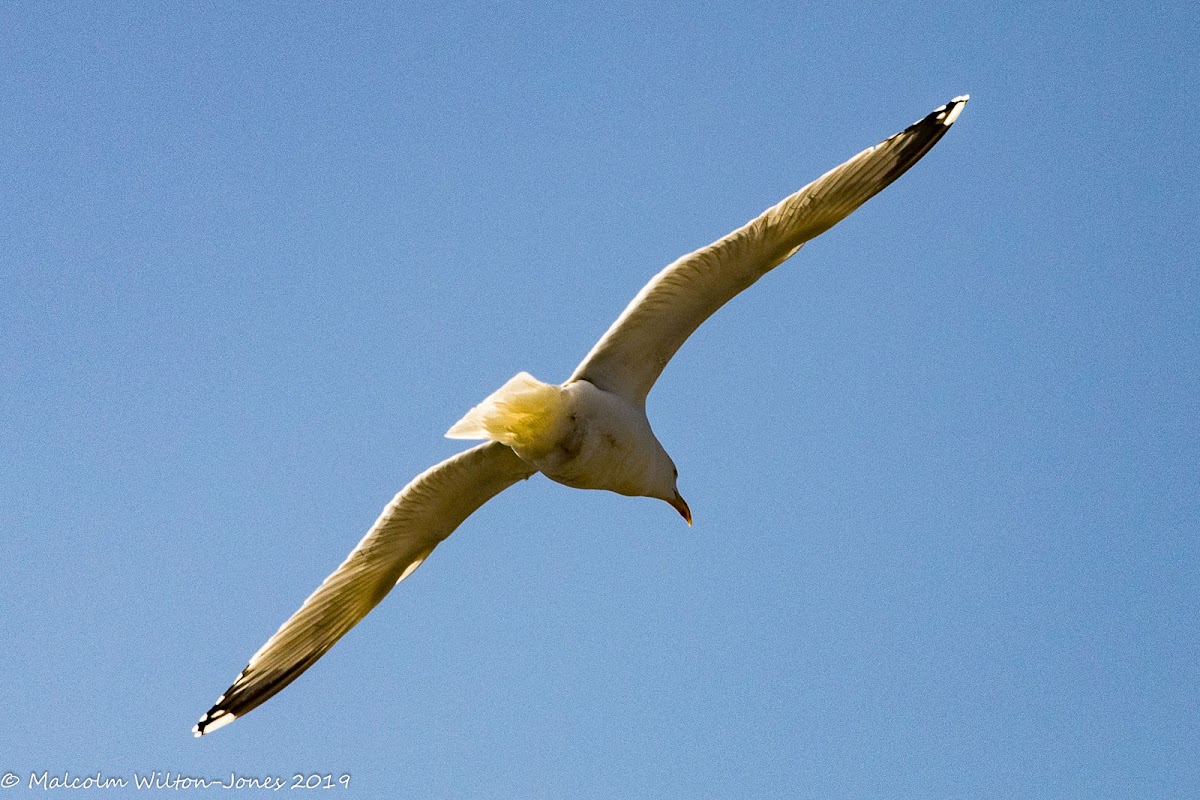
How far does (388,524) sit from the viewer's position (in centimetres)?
554

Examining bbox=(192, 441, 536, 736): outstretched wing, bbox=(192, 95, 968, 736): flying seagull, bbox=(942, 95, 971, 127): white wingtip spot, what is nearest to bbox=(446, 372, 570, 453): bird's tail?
bbox=(192, 95, 968, 736): flying seagull

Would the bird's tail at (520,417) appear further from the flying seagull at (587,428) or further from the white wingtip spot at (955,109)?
the white wingtip spot at (955,109)

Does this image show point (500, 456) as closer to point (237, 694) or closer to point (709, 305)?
point (709, 305)

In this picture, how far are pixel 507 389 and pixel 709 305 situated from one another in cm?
90

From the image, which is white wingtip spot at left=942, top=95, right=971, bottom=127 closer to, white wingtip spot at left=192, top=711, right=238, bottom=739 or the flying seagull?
the flying seagull

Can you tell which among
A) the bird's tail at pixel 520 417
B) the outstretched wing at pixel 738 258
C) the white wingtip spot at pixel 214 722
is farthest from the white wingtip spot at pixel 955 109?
the white wingtip spot at pixel 214 722

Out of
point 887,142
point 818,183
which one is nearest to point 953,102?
point 887,142

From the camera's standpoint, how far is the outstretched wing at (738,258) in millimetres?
4836

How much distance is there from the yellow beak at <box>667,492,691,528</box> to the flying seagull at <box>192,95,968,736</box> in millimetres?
61

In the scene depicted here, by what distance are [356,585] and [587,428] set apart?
1447 millimetres

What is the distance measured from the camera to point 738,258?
16.1 ft

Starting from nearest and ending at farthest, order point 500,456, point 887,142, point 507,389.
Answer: point 507,389
point 887,142
point 500,456

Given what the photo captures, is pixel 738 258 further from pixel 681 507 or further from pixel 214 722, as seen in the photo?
pixel 214 722

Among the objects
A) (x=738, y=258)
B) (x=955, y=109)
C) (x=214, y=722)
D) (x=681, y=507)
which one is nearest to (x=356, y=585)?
(x=214, y=722)
